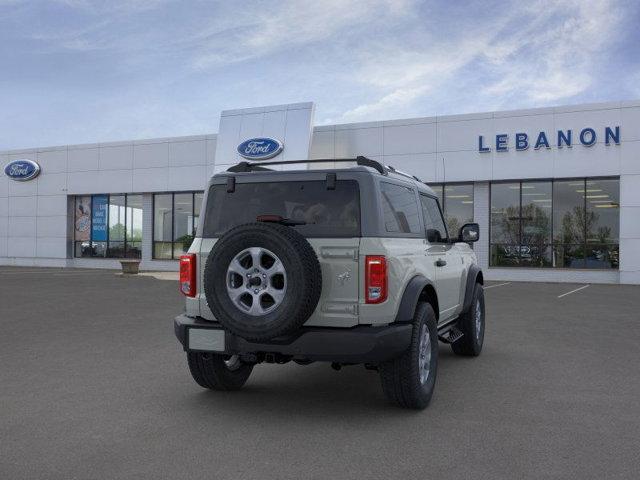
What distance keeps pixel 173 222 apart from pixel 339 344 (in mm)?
26435

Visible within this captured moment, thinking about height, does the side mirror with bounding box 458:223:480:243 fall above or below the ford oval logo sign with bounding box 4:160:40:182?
below

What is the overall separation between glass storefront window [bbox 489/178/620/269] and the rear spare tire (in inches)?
817

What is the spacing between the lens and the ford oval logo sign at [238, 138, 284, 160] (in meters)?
26.0

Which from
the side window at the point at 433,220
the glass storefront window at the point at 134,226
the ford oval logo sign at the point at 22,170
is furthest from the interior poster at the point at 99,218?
the side window at the point at 433,220

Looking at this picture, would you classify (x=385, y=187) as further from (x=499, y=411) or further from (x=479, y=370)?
(x=479, y=370)

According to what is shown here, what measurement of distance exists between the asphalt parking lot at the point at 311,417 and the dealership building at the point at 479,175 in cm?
1495

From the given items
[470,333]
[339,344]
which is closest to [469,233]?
[470,333]

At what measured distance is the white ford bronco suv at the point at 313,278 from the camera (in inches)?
182

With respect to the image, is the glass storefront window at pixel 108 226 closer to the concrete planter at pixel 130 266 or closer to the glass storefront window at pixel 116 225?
the glass storefront window at pixel 116 225

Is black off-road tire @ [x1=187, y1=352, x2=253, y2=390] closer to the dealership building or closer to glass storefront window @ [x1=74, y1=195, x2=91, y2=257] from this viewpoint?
the dealership building

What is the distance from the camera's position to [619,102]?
22.2m

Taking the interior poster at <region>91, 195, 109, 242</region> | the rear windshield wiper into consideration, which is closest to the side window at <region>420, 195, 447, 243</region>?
the rear windshield wiper

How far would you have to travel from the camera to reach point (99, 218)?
31812 millimetres

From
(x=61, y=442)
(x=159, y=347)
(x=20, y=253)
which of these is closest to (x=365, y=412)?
(x=61, y=442)
